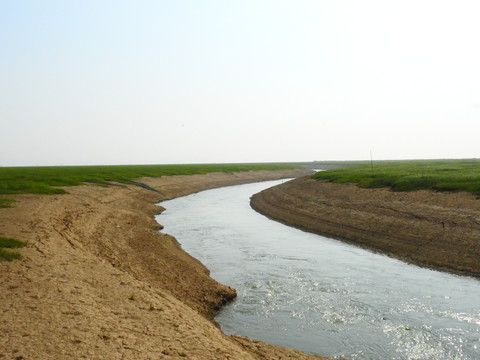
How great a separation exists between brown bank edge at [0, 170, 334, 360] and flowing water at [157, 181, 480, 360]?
145cm

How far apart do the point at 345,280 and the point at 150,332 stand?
11.4 metres

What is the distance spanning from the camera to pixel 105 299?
38.8 feet

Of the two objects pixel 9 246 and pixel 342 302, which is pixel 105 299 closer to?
pixel 9 246

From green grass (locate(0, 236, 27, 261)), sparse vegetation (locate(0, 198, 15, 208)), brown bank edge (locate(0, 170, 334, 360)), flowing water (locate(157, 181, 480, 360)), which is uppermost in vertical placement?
sparse vegetation (locate(0, 198, 15, 208))

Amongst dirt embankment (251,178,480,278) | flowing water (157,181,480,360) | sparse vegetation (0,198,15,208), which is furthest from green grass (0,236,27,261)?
dirt embankment (251,178,480,278)

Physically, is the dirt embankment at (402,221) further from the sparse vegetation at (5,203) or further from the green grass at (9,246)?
the sparse vegetation at (5,203)

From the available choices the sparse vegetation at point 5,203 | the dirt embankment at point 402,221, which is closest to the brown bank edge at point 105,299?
the sparse vegetation at point 5,203

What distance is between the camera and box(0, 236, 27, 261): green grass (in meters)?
14.2

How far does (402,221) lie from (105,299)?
22658mm

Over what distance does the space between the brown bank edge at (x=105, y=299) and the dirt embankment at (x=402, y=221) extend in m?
12.8

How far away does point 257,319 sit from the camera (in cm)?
1370

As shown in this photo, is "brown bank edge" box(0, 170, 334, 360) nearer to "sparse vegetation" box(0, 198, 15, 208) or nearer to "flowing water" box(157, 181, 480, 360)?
"flowing water" box(157, 181, 480, 360)

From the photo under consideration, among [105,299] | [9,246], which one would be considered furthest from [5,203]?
[105,299]

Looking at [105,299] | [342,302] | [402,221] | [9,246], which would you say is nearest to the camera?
[105,299]
